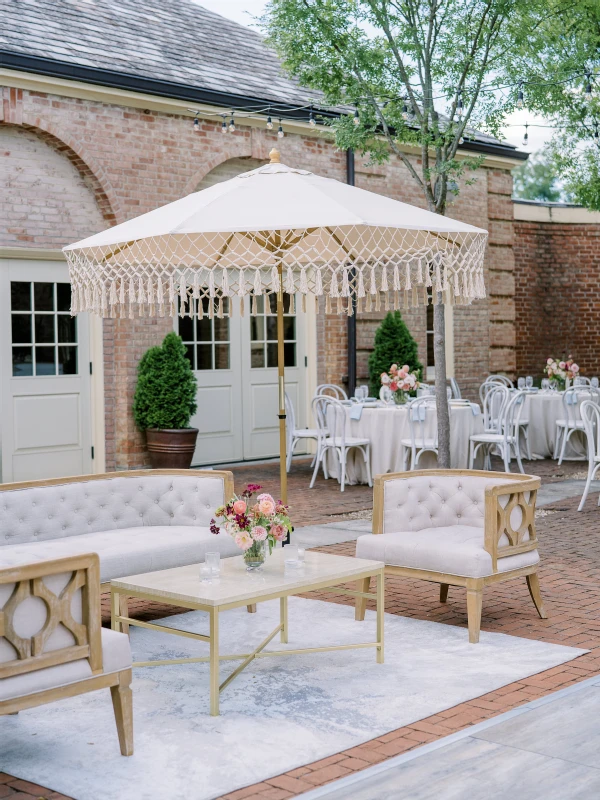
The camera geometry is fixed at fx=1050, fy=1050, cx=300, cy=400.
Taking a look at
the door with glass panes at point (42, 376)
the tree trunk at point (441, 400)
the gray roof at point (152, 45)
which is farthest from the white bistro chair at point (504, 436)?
the door with glass panes at point (42, 376)

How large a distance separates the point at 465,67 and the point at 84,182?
4129mm

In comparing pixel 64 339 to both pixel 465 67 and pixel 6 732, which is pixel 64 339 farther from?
pixel 6 732

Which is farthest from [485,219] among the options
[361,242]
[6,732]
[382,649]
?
[6,732]

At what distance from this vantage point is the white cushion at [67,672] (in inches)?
143

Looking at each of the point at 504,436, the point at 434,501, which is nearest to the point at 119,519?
the point at 434,501

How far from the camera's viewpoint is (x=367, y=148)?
10.4m

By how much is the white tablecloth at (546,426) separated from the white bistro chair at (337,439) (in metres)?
2.91

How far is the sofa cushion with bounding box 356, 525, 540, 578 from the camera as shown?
17.7 feet

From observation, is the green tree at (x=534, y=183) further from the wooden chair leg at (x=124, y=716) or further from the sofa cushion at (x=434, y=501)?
the wooden chair leg at (x=124, y=716)

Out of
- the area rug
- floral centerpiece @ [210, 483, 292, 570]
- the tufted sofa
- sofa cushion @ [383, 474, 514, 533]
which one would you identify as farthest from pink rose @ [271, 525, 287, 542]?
sofa cushion @ [383, 474, 514, 533]

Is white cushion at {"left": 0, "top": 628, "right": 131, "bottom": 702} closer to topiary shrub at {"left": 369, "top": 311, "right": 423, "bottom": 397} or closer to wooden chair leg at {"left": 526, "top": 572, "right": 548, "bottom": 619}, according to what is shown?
wooden chair leg at {"left": 526, "top": 572, "right": 548, "bottom": 619}

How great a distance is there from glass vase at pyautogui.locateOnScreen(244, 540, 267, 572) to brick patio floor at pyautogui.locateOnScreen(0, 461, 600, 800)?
1131 millimetres

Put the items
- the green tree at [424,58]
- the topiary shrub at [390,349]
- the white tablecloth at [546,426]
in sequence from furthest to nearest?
the topiary shrub at [390,349]
the white tablecloth at [546,426]
the green tree at [424,58]

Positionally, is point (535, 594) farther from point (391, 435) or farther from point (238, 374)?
point (238, 374)
